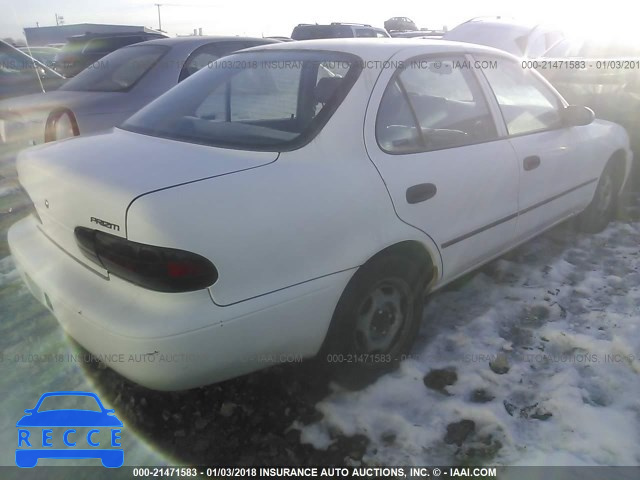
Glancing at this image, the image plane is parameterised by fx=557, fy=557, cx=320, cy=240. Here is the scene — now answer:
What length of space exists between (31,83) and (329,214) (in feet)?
17.9

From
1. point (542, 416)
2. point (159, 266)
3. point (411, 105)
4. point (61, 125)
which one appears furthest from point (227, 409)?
point (61, 125)

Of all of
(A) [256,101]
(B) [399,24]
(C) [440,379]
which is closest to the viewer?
(C) [440,379]

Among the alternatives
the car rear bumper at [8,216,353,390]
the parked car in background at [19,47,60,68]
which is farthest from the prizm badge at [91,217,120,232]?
the parked car in background at [19,47,60,68]

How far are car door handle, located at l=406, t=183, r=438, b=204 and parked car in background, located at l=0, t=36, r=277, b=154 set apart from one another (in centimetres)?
301

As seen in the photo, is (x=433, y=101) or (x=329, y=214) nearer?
(x=329, y=214)

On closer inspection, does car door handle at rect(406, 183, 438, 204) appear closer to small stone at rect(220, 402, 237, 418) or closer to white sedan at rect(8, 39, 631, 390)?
white sedan at rect(8, 39, 631, 390)

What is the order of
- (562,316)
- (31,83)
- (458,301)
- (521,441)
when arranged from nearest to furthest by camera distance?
(521,441), (562,316), (458,301), (31,83)

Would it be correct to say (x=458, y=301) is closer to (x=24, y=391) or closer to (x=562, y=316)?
(x=562, y=316)

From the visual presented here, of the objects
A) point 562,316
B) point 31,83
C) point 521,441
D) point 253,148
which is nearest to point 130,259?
point 253,148

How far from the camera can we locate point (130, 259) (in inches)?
74.9

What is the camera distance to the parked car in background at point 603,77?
648 cm

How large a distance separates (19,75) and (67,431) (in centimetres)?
530

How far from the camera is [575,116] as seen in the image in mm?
3617

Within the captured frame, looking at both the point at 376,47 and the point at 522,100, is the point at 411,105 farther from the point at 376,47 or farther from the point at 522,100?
the point at 522,100
